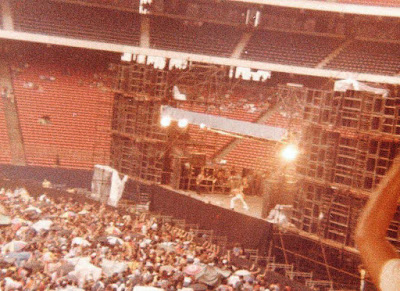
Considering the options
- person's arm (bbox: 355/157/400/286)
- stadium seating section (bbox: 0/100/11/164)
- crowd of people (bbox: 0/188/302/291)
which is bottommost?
crowd of people (bbox: 0/188/302/291)

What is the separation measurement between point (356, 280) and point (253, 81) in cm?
1929

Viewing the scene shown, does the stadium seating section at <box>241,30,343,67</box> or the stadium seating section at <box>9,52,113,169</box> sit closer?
the stadium seating section at <box>9,52,113,169</box>

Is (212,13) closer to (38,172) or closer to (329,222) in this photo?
(38,172)

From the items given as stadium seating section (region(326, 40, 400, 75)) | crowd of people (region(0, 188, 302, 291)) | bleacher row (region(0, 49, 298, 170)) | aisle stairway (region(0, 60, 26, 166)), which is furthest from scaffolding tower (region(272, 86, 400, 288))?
aisle stairway (region(0, 60, 26, 166))

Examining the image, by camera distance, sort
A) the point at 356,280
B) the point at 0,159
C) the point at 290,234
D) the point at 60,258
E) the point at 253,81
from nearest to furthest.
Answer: the point at 60,258
the point at 356,280
the point at 290,234
the point at 0,159
the point at 253,81

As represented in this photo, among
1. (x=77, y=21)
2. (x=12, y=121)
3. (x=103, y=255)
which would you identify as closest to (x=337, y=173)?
(x=103, y=255)

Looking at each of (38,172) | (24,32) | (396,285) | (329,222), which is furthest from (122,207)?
(396,285)

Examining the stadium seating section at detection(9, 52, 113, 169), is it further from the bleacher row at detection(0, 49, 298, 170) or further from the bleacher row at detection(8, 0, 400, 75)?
the bleacher row at detection(8, 0, 400, 75)

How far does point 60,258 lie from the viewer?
14344mm

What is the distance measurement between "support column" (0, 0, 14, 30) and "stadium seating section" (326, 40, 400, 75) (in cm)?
1847

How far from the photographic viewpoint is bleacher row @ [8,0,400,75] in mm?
30703

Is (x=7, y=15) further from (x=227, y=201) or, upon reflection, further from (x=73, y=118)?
(x=227, y=201)

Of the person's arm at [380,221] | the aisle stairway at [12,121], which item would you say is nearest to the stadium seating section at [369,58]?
the aisle stairway at [12,121]

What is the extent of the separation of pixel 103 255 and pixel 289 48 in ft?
70.3
